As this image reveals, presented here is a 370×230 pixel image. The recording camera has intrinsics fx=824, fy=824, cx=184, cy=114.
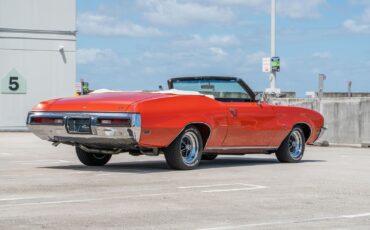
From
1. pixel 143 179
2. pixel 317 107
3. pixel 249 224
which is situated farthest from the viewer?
pixel 317 107

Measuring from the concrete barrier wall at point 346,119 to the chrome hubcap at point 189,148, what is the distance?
10767 millimetres

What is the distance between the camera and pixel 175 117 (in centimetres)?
1156

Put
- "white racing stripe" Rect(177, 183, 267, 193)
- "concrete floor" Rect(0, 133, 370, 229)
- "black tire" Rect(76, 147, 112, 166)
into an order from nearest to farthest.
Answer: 1. "concrete floor" Rect(0, 133, 370, 229)
2. "white racing stripe" Rect(177, 183, 267, 193)
3. "black tire" Rect(76, 147, 112, 166)

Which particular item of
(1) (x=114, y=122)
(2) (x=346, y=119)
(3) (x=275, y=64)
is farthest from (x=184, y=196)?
(3) (x=275, y=64)

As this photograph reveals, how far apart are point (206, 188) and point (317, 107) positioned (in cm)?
1482

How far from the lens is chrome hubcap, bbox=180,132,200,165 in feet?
39.5

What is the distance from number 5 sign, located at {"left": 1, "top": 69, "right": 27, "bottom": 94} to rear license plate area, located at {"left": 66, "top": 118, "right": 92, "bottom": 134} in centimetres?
1916

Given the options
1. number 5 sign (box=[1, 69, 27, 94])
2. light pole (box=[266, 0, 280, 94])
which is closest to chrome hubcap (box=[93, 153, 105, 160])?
number 5 sign (box=[1, 69, 27, 94])

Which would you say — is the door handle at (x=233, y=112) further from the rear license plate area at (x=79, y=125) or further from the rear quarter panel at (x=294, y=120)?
the rear license plate area at (x=79, y=125)

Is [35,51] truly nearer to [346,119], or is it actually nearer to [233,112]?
[346,119]

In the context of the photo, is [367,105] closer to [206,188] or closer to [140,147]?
[140,147]

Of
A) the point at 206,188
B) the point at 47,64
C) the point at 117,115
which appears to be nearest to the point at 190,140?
the point at 117,115

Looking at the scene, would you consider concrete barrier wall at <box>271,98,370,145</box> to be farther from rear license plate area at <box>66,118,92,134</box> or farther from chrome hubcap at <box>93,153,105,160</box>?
rear license plate area at <box>66,118,92,134</box>

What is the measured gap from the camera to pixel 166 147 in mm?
11742
